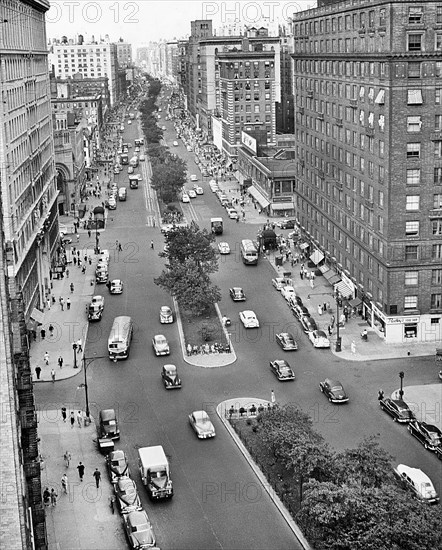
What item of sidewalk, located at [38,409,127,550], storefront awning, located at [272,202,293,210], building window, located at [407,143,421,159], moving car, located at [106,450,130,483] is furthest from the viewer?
storefront awning, located at [272,202,293,210]

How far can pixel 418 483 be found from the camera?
127ft

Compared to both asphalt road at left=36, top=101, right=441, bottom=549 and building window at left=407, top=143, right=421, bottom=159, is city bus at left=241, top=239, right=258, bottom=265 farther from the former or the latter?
building window at left=407, top=143, right=421, bottom=159

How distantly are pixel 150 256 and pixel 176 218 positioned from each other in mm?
15369

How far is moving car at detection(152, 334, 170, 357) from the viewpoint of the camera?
58.3 m

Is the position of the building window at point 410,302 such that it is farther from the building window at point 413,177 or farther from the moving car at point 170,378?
the moving car at point 170,378

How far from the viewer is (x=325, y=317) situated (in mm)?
65625

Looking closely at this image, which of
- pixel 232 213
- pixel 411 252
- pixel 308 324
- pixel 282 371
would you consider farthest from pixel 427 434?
pixel 232 213

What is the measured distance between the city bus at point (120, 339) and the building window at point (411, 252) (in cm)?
1924

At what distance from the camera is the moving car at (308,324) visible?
202ft

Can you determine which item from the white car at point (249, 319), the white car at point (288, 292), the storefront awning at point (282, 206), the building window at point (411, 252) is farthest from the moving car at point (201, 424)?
the storefront awning at point (282, 206)

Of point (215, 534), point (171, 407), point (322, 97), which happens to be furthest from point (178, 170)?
point (215, 534)

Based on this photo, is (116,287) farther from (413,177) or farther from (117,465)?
(117,465)

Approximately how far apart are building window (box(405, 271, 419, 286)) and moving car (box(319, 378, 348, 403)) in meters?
11.6

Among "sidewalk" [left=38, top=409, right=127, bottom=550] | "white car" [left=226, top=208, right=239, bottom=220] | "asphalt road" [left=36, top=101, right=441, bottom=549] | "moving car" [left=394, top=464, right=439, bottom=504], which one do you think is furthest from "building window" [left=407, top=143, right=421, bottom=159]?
"white car" [left=226, top=208, right=239, bottom=220]
